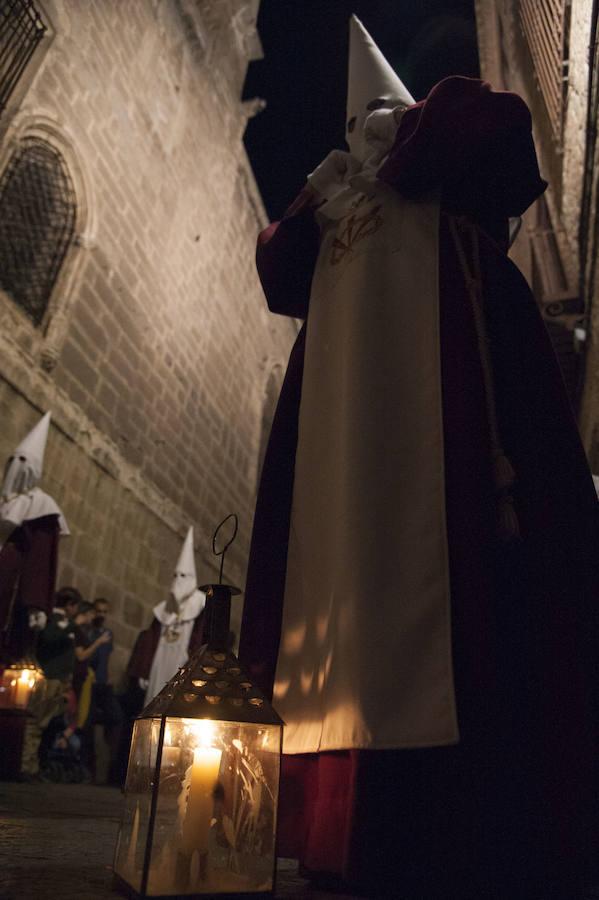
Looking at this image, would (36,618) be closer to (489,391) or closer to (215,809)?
(215,809)

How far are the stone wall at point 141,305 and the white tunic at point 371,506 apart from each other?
469 centimetres

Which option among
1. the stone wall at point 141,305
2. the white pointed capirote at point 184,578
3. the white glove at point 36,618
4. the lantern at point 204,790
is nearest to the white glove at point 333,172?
the lantern at point 204,790

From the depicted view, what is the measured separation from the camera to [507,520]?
127 cm

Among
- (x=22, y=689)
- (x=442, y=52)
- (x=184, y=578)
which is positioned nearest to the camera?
(x=22, y=689)

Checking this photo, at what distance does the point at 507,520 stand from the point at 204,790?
0.75 m

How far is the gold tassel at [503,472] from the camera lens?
1290 mm

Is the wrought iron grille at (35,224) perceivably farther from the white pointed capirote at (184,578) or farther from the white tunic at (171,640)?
the white tunic at (171,640)

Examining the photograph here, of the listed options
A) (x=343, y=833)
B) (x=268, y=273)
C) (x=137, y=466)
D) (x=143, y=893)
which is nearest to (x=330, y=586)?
(x=343, y=833)

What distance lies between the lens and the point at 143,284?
8242mm

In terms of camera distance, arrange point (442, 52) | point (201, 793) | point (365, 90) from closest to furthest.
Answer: point (201, 793)
point (365, 90)
point (442, 52)

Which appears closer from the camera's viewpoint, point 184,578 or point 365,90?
point 365,90

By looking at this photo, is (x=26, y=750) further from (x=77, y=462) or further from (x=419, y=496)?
(x=419, y=496)

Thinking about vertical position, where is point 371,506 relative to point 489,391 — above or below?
below

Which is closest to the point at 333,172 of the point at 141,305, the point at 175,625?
the point at 175,625
